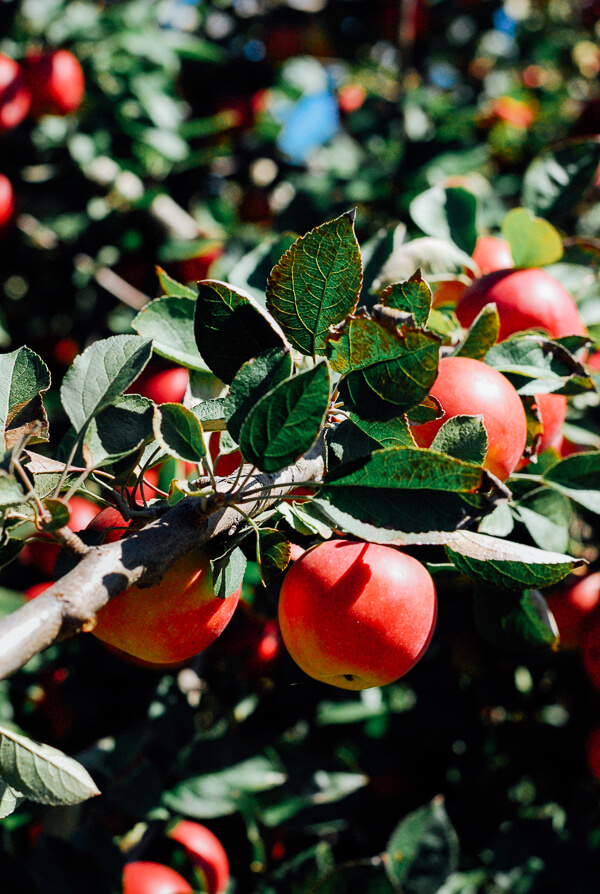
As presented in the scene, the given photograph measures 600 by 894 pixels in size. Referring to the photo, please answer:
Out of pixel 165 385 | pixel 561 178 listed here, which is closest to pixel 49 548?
pixel 165 385

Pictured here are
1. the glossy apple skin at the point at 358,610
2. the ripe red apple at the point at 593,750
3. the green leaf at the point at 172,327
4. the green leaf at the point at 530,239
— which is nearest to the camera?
the glossy apple skin at the point at 358,610

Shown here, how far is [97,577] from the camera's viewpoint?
0.51 metres

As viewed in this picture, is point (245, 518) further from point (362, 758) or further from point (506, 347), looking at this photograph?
point (362, 758)

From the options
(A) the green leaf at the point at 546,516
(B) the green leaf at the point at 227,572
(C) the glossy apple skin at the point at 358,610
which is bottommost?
(A) the green leaf at the point at 546,516

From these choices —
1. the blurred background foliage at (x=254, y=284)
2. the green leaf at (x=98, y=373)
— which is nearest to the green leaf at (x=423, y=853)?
the blurred background foliage at (x=254, y=284)

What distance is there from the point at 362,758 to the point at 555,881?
1.45ft

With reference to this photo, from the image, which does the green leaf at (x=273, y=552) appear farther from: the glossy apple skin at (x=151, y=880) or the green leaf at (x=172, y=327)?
the glossy apple skin at (x=151, y=880)

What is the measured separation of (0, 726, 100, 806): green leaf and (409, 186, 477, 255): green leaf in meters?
0.95

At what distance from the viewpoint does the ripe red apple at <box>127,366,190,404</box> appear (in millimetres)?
1217

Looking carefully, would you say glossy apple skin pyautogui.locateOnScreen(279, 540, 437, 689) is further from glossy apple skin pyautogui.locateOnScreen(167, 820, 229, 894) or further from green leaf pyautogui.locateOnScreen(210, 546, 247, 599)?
glossy apple skin pyautogui.locateOnScreen(167, 820, 229, 894)

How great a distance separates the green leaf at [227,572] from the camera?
2.09 feet

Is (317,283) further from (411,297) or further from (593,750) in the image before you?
(593,750)

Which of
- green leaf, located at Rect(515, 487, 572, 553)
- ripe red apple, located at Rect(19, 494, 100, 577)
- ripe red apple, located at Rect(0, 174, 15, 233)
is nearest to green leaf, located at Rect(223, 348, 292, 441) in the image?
green leaf, located at Rect(515, 487, 572, 553)

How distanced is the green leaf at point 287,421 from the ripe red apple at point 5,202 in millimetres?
1588
